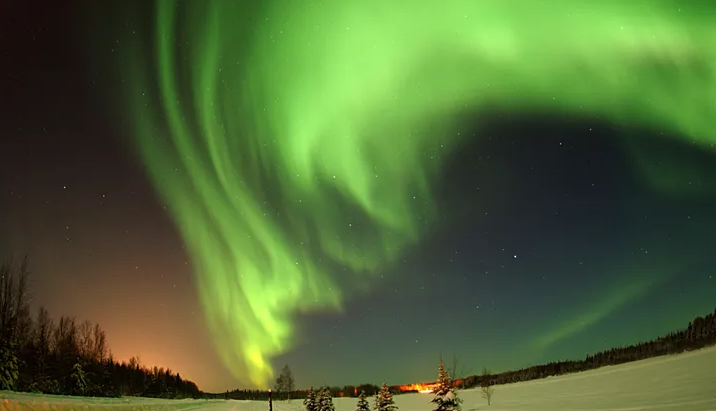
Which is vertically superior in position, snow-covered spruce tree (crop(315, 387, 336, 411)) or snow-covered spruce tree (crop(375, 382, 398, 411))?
snow-covered spruce tree (crop(375, 382, 398, 411))

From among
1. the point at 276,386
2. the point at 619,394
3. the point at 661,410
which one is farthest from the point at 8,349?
the point at 276,386

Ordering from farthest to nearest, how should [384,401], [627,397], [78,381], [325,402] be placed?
[78,381]
[627,397]
[325,402]
[384,401]

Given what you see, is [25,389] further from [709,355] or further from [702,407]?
[709,355]

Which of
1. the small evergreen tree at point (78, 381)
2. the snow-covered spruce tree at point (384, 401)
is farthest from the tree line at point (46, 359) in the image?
the snow-covered spruce tree at point (384, 401)

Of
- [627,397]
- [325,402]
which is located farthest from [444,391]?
[627,397]

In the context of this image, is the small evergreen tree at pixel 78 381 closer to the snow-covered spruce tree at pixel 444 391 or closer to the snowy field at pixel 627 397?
the snowy field at pixel 627 397

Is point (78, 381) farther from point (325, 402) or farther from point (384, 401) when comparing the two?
point (384, 401)

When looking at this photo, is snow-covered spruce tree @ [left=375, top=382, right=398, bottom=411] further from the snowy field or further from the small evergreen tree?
the small evergreen tree

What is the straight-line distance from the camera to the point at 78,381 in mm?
53625

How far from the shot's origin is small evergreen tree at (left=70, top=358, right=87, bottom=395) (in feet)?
173

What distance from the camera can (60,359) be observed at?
58.6 metres

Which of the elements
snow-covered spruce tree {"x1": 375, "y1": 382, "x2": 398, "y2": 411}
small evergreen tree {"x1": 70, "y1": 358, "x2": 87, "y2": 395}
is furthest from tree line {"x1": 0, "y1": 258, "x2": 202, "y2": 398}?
snow-covered spruce tree {"x1": 375, "y1": 382, "x2": 398, "y2": 411}

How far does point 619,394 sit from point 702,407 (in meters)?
20.0

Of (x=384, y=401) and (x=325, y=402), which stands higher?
(x=384, y=401)
